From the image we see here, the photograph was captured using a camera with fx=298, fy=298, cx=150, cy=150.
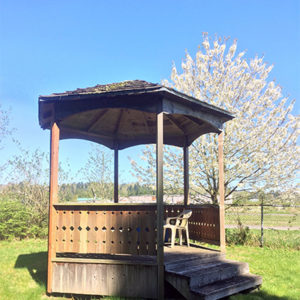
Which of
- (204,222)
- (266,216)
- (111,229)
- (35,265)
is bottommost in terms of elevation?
(35,265)

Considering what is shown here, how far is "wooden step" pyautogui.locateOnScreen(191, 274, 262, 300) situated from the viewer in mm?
4348

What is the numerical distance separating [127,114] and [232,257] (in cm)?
472

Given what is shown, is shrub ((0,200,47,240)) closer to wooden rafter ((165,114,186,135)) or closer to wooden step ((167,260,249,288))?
wooden rafter ((165,114,186,135))

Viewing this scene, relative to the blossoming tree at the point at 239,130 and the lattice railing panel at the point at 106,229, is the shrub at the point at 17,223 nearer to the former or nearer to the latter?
the blossoming tree at the point at 239,130

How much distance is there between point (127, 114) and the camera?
7.70 meters

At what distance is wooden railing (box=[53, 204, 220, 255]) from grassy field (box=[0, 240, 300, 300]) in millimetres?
1114

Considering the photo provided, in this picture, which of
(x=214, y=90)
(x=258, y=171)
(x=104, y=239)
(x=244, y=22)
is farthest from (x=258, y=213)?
(x=104, y=239)

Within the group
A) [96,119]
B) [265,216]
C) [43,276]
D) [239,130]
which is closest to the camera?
[43,276]

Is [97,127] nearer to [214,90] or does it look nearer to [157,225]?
[157,225]

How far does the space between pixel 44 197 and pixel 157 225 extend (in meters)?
9.09

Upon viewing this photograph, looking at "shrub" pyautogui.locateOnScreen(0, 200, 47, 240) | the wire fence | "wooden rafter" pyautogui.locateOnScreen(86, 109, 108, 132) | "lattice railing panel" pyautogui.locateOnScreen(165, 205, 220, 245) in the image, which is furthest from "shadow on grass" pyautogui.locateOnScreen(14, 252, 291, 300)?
the wire fence

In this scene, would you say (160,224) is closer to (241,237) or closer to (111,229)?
(111,229)

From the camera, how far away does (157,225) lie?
4863 mm

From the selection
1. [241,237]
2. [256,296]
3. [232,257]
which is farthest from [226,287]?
[241,237]
